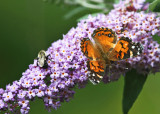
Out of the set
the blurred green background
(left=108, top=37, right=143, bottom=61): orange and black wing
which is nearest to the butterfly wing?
(left=108, top=37, right=143, bottom=61): orange and black wing

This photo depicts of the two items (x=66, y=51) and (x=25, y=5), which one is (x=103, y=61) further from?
(x=25, y=5)

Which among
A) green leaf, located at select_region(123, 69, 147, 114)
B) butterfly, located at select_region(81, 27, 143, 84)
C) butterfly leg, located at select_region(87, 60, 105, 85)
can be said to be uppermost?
butterfly, located at select_region(81, 27, 143, 84)

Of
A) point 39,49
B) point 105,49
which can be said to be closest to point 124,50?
point 105,49

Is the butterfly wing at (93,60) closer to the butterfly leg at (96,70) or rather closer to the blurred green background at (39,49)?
the butterfly leg at (96,70)

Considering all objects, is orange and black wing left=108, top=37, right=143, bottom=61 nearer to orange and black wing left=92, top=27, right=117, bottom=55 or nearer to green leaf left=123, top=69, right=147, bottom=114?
orange and black wing left=92, top=27, right=117, bottom=55

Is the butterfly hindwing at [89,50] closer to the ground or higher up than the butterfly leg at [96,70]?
higher up

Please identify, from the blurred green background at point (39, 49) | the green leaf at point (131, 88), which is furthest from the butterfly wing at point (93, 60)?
the blurred green background at point (39, 49)
